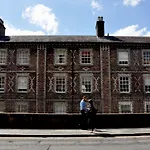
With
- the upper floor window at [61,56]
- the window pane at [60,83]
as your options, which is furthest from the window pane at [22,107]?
the upper floor window at [61,56]

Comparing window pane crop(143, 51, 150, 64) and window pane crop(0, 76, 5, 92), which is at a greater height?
window pane crop(143, 51, 150, 64)

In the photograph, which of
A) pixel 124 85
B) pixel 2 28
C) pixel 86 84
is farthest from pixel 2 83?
pixel 124 85

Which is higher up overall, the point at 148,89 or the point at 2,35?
the point at 2,35

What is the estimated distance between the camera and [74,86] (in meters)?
30.5

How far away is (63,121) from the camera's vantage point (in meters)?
16.1

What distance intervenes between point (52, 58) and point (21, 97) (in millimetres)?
→ 5448

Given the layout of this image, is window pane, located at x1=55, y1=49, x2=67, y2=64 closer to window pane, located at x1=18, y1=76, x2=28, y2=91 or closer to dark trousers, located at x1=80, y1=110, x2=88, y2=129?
window pane, located at x1=18, y1=76, x2=28, y2=91

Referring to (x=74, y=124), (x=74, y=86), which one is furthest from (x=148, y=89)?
(x=74, y=124)

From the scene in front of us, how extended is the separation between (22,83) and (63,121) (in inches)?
611

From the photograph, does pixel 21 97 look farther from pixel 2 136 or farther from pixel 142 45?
pixel 2 136

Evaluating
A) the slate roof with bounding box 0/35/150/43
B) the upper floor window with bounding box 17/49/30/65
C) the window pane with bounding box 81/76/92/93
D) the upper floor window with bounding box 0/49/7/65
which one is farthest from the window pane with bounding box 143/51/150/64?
the upper floor window with bounding box 0/49/7/65

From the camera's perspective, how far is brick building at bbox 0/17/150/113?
30.3 m

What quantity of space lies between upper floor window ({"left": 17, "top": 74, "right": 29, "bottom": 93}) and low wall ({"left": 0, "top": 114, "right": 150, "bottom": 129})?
→ 46.9 ft

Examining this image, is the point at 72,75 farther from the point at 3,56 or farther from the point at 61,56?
the point at 3,56
